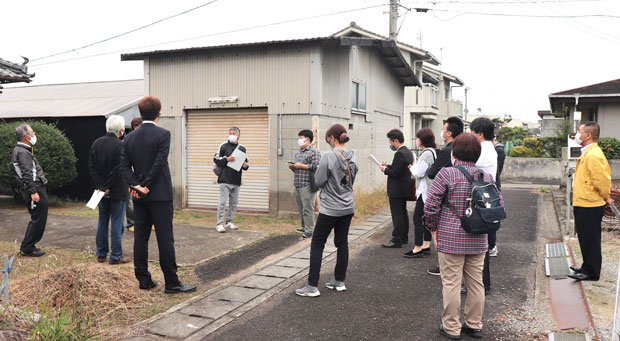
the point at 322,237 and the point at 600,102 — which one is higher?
the point at 600,102

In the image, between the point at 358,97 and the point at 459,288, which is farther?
the point at 358,97

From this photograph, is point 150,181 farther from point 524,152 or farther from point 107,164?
point 524,152

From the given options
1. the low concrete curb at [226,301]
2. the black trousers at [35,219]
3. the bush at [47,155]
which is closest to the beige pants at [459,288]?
the low concrete curb at [226,301]

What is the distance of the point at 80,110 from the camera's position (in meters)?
13.8

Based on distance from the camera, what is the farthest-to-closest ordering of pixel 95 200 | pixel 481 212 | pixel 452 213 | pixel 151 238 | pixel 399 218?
pixel 151 238 → pixel 399 218 → pixel 95 200 → pixel 452 213 → pixel 481 212

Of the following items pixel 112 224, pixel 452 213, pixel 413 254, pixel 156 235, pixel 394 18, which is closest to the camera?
pixel 452 213

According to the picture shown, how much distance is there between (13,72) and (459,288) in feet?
33.0

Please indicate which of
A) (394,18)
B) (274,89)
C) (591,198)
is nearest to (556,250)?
(591,198)

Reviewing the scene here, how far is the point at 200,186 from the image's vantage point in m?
10.9

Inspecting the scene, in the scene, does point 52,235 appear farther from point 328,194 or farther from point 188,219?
point 328,194

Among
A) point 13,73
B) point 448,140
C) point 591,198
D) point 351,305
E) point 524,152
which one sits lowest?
point 351,305

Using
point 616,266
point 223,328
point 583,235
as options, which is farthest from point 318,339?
point 616,266

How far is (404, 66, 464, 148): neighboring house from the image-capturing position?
28.2 m

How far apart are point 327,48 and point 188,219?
479 cm
